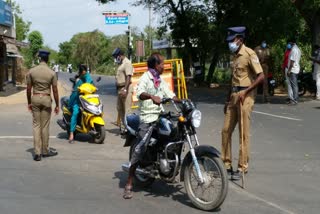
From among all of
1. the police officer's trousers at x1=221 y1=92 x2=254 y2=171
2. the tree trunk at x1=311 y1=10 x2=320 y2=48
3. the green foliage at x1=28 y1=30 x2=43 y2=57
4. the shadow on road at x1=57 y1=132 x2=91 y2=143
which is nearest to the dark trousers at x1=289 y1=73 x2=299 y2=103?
the tree trunk at x1=311 y1=10 x2=320 y2=48

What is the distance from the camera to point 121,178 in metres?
6.98

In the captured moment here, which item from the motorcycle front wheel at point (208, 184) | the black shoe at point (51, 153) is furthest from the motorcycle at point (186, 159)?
the black shoe at point (51, 153)

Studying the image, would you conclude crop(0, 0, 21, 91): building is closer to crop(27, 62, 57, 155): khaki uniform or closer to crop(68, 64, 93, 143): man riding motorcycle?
crop(68, 64, 93, 143): man riding motorcycle

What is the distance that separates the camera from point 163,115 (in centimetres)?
586

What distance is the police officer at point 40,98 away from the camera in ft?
26.8

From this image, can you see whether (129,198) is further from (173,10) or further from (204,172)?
(173,10)

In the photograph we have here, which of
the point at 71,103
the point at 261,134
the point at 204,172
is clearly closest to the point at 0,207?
the point at 204,172

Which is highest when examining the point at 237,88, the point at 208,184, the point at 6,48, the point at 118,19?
the point at 118,19

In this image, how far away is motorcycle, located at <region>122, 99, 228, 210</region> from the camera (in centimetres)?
535

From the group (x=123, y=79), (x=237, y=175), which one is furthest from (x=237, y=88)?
(x=123, y=79)

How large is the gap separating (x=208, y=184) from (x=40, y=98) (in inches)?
151

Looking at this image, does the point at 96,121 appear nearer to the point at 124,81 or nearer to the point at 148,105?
the point at 124,81

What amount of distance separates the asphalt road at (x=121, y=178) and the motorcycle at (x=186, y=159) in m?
0.23

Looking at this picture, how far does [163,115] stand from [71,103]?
15.6 ft
